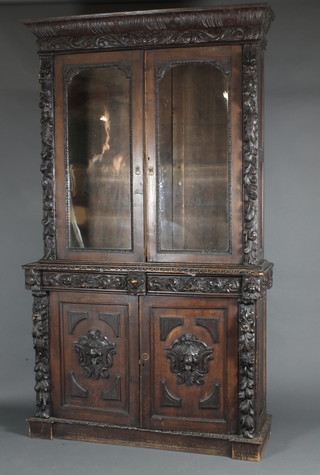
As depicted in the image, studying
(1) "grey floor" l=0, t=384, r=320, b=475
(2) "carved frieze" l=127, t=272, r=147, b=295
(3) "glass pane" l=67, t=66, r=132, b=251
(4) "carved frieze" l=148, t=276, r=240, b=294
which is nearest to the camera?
(1) "grey floor" l=0, t=384, r=320, b=475

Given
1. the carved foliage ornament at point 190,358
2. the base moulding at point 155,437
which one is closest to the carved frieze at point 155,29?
the carved foliage ornament at point 190,358

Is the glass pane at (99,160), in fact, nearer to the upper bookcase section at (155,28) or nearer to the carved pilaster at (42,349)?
the upper bookcase section at (155,28)

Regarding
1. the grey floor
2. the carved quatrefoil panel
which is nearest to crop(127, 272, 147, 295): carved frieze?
the carved quatrefoil panel

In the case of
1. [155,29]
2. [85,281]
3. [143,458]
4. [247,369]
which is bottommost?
[143,458]

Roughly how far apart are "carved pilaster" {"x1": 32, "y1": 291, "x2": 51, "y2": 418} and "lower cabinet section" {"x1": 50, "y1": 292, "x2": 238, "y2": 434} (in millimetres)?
35

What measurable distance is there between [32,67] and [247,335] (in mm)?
2278

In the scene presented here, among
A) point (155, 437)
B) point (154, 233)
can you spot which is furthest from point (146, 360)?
point (154, 233)

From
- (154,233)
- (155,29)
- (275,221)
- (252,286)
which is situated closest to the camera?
(252,286)

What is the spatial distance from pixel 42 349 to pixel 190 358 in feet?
2.73

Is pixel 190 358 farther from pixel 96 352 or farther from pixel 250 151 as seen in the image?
pixel 250 151

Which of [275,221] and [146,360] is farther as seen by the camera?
[275,221]

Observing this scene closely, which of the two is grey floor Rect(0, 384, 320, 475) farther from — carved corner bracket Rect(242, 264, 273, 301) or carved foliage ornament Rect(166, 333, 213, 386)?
carved corner bracket Rect(242, 264, 273, 301)

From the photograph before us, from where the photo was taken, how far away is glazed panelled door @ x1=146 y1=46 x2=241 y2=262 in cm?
378

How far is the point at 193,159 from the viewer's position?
3.92m
